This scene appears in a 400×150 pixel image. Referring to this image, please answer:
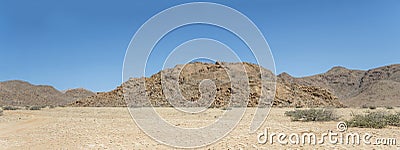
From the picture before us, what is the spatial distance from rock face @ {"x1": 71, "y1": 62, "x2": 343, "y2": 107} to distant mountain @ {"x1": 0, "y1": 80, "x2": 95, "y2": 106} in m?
24.1

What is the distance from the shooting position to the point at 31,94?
68188mm

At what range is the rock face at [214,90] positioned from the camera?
34438 millimetres

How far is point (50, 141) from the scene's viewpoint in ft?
32.7

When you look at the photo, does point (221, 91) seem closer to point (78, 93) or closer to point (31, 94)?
point (31, 94)

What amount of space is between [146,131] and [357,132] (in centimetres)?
659

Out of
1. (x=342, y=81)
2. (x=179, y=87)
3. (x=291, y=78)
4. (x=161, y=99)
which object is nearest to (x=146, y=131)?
(x=161, y=99)

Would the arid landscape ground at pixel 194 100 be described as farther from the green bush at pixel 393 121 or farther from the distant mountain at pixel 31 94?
the distant mountain at pixel 31 94

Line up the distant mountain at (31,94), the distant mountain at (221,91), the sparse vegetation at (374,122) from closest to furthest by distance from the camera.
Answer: the sparse vegetation at (374,122)
the distant mountain at (221,91)
the distant mountain at (31,94)

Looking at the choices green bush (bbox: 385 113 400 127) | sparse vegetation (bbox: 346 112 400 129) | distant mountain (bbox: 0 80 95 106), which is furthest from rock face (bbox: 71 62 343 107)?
distant mountain (bbox: 0 80 95 106)

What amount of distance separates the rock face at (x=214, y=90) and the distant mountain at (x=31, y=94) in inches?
948

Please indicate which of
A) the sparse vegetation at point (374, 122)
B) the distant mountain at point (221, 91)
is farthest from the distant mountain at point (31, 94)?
the sparse vegetation at point (374, 122)

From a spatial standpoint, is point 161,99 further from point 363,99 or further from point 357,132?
point 363,99

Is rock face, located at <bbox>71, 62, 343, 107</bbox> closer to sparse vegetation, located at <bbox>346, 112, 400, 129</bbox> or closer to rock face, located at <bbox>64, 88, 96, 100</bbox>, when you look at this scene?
sparse vegetation, located at <bbox>346, 112, 400, 129</bbox>

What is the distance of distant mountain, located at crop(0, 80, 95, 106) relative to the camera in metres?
61.8
